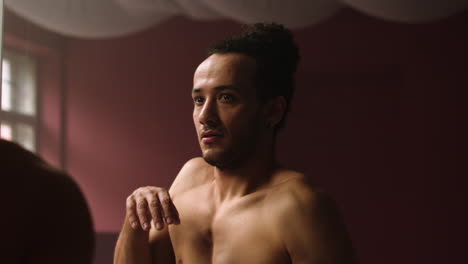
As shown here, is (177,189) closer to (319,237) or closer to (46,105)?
(319,237)

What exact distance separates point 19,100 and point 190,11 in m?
0.76

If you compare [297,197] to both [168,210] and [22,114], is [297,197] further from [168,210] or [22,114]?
[22,114]

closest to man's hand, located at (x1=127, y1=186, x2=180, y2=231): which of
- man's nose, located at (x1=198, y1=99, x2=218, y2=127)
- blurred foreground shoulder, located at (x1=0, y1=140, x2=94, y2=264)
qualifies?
man's nose, located at (x1=198, y1=99, x2=218, y2=127)

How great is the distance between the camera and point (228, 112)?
0.81 meters

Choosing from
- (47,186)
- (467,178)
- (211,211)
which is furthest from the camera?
(467,178)

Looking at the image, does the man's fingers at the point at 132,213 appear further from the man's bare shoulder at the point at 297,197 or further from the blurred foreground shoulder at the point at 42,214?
the blurred foreground shoulder at the point at 42,214

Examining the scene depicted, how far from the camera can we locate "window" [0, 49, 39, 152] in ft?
6.78

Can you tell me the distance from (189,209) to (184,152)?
2.04m

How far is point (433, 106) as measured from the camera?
266 centimetres

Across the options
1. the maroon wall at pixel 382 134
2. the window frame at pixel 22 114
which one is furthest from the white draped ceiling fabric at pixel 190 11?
the maroon wall at pixel 382 134

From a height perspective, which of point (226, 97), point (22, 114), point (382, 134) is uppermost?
point (226, 97)

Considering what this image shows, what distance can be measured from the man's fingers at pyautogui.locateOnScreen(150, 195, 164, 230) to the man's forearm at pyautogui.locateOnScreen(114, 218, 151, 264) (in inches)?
2.5

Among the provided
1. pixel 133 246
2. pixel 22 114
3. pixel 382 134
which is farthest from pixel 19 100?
pixel 133 246

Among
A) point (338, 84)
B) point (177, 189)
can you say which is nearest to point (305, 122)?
point (338, 84)
